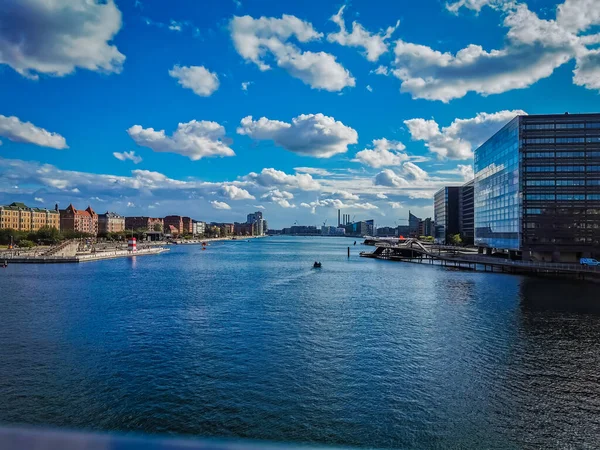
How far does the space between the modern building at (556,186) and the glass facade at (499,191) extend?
1.66 feet

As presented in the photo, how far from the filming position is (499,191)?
98.9 meters

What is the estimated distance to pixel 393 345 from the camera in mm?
30359

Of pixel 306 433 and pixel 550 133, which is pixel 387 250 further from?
pixel 306 433

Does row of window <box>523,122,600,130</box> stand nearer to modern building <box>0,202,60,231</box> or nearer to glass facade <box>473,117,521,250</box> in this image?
glass facade <box>473,117,521,250</box>

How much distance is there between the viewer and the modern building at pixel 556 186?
3329 inches

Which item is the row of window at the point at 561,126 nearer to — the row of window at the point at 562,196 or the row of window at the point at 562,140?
the row of window at the point at 562,140

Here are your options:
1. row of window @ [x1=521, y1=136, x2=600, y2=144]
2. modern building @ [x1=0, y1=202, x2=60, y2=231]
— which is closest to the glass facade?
row of window @ [x1=521, y1=136, x2=600, y2=144]

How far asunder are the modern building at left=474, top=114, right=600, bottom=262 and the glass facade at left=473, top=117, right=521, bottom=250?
20.0 inches

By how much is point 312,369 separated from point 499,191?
8861 centimetres

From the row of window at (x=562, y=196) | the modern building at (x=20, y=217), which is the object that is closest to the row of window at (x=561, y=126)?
the row of window at (x=562, y=196)

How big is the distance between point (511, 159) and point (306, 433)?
89.4 meters

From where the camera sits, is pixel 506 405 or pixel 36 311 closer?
pixel 506 405

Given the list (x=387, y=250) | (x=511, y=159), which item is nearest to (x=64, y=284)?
(x=511, y=159)

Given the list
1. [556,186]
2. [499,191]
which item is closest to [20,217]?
[499,191]
